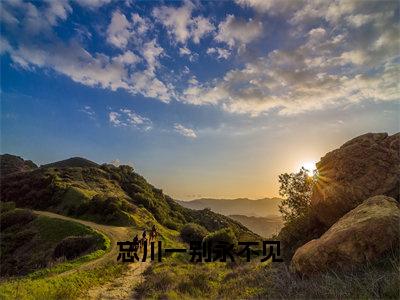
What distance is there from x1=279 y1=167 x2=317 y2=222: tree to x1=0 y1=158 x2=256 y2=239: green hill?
26.8 metres

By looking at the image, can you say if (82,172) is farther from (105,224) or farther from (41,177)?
(105,224)

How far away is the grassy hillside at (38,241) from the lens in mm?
33375

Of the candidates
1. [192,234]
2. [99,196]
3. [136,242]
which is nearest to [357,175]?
[136,242]

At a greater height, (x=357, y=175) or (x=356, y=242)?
(x=357, y=175)

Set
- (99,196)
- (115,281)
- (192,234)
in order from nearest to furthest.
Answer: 1. (115,281)
2. (192,234)
3. (99,196)

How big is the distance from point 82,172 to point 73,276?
73.6 m

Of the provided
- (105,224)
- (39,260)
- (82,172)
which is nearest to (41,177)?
(82,172)

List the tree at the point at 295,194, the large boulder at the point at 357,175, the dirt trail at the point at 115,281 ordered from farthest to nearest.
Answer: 1. the tree at the point at 295,194
2. the large boulder at the point at 357,175
3. the dirt trail at the point at 115,281

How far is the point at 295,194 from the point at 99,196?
1476 inches

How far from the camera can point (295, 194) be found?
29.4 m

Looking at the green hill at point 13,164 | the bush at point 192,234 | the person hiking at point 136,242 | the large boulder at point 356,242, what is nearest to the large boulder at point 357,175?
the large boulder at point 356,242

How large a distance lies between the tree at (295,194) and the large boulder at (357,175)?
19.6 ft

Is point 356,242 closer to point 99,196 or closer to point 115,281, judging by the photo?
point 115,281

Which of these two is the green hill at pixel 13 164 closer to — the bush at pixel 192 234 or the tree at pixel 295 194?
the bush at pixel 192 234
